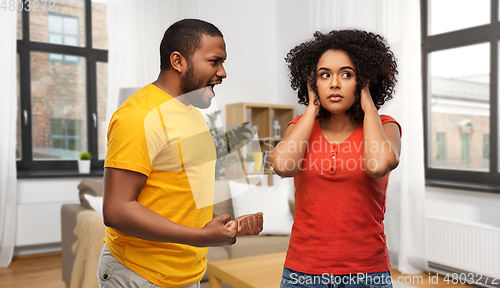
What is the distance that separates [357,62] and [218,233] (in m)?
0.46

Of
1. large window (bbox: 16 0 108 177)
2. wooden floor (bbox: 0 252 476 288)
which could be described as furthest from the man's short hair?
large window (bbox: 16 0 108 177)

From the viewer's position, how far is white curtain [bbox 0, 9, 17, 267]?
11.2 feet

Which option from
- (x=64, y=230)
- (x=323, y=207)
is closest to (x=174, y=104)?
(x=323, y=207)

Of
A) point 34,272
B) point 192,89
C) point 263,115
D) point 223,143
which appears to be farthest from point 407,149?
point 34,272

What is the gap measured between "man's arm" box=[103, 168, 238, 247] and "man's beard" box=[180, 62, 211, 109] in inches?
6.7

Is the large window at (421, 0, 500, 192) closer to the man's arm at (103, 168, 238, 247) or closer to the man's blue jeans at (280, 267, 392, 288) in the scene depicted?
the man's blue jeans at (280, 267, 392, 288)

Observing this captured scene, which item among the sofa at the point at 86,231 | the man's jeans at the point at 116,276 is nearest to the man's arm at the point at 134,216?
the man's jeans at the point at 116,276

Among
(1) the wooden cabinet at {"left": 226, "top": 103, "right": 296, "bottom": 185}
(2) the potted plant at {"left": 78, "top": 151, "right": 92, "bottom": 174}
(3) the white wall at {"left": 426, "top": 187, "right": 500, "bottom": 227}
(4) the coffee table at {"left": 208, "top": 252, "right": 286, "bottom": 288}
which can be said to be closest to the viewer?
(4) the coffee table at {"left": 208, "top": 252, "right": 286, "bottom": 288}

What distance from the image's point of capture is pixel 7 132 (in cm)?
343

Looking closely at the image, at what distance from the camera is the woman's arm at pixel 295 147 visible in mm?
870

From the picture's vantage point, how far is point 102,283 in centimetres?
83

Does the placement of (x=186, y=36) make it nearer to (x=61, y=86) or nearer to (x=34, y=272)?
(x=34, y=272)

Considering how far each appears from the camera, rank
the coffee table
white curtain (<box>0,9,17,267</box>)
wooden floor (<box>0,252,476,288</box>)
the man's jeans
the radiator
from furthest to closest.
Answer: white curtain (<box>0,9,17,267</box>)
wooden floor (<box>0,252,476,288</box>)
the radiator
the coffee table
the man's jeans

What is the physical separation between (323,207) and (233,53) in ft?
12.6
